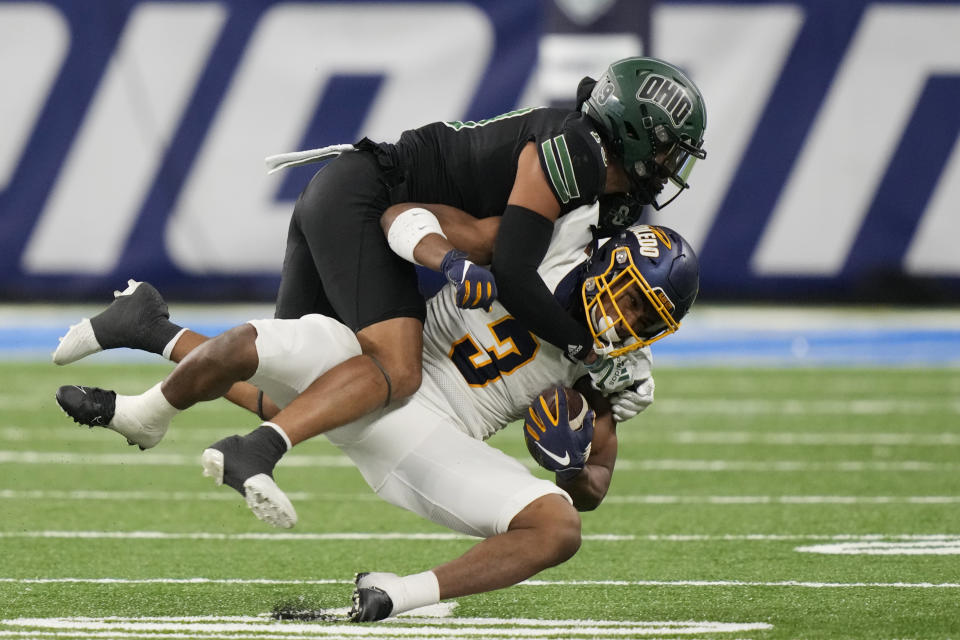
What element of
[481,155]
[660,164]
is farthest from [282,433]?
[660,164]

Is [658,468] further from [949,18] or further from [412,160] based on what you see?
[949,18]

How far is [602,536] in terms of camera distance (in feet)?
15.6

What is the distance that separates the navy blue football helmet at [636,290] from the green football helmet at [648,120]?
0.83 feet

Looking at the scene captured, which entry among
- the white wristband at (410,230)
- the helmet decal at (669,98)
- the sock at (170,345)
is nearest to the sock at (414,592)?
the white wristband at (410,230)

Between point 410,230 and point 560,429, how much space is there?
0.57m

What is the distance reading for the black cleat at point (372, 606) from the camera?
3.23 metres

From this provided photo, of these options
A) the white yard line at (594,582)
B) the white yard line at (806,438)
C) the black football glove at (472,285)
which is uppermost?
the black football glove at (472,285)

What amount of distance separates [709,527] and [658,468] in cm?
120

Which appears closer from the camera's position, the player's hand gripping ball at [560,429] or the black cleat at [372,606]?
the black cleat at [372,606]

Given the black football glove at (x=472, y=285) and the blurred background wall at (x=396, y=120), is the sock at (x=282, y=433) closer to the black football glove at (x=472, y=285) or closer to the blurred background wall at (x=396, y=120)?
the black football glove at (x=472, y=285)

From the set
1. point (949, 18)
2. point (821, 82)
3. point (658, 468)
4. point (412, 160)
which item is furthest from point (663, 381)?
point (412, 160)

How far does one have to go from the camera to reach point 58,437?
6.68m

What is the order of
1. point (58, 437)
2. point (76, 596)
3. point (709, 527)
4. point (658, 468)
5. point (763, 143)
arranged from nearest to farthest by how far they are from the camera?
point (76, 596), point (709, 527), point (658, 468), point (58, 437), point (763, 143)

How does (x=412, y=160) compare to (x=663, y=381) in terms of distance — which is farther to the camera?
(x=663, y=381)
